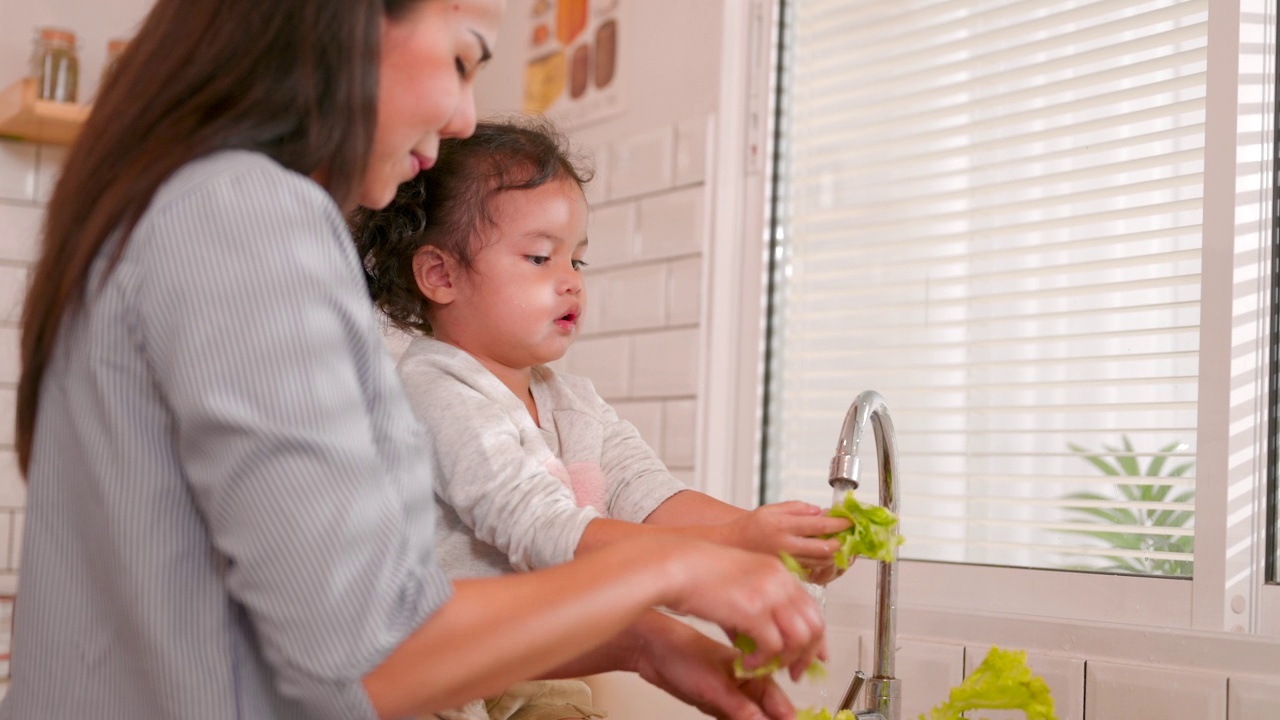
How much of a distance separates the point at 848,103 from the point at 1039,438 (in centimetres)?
60

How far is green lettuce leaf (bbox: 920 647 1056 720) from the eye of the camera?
1.07m

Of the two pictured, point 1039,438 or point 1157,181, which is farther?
point 1039,438

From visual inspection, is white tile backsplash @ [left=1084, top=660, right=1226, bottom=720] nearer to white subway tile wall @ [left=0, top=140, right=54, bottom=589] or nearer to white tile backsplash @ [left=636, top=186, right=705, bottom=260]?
white tile backsplash @ [left=636, top=186, right=705, bottom=260]

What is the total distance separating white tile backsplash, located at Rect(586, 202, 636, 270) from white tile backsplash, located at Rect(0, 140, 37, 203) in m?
1.08

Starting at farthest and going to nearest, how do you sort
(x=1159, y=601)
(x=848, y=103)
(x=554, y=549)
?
(x=848, y=103) < (x=1159, y=601) < (x=554, y=549)

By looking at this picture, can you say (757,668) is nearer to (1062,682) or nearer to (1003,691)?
(1003,691)

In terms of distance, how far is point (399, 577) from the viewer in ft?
2.15

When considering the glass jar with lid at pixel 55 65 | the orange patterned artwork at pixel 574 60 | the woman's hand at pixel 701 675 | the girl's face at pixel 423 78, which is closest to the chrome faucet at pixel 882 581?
the woman's hand at pixel 701 675

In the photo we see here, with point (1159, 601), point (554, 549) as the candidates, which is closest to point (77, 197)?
point (554, 549)

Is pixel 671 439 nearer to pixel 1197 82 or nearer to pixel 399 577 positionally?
pixel 1197 82

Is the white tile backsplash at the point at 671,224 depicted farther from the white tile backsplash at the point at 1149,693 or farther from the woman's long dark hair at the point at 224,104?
the woman's long dark hair at the point at 224,104

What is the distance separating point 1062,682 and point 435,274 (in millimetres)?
795

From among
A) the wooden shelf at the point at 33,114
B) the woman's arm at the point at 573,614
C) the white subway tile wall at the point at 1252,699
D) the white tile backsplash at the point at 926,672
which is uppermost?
the wooden shelf at the point at 33,114

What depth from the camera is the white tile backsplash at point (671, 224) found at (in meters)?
2.00
